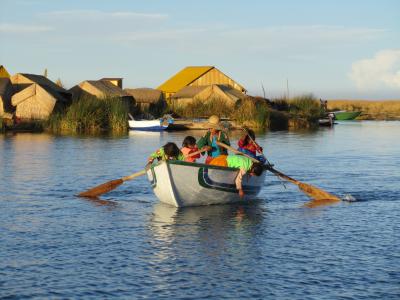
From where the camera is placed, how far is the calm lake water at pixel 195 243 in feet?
31.8

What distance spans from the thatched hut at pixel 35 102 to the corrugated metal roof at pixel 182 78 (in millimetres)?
35185

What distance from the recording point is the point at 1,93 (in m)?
52.6

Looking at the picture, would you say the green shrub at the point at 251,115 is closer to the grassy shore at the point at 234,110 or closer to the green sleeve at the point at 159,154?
the grassy shore at the point at 234,110

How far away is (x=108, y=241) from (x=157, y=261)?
1817 millimetres

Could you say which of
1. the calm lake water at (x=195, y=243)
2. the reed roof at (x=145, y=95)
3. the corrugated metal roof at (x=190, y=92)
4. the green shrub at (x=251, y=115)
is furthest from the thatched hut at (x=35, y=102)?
the calm lake water at (x=195, y=243)

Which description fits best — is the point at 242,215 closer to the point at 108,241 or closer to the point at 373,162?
the point at 108,241

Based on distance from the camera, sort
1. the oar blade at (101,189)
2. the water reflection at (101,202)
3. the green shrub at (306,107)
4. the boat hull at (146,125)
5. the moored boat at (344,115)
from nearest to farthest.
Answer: the water reflection at (101,202) < the oar blade at (101,189) < the boat hull at (146,125) < the green shrub at (306,107) < the moored boat at (344,115)

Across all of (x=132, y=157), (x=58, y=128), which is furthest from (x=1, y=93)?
(x=132, y=157)

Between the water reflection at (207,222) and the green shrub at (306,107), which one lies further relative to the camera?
the green shrub at (306,107)

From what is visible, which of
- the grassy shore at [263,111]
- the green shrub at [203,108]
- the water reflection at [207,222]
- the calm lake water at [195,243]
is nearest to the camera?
the calm lake water at [195,243]

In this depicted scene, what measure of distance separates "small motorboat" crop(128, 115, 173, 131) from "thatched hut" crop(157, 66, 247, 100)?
3015cm

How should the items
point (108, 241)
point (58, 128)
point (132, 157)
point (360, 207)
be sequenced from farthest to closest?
point (58, 128)
point (132, 157)
point (360, 207)
point (108, 241)

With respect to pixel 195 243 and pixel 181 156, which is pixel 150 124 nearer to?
pixel 181 156

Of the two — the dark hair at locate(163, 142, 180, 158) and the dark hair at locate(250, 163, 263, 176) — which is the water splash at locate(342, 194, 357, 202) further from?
the dark hair at locate(163, 142, 180, 158)
